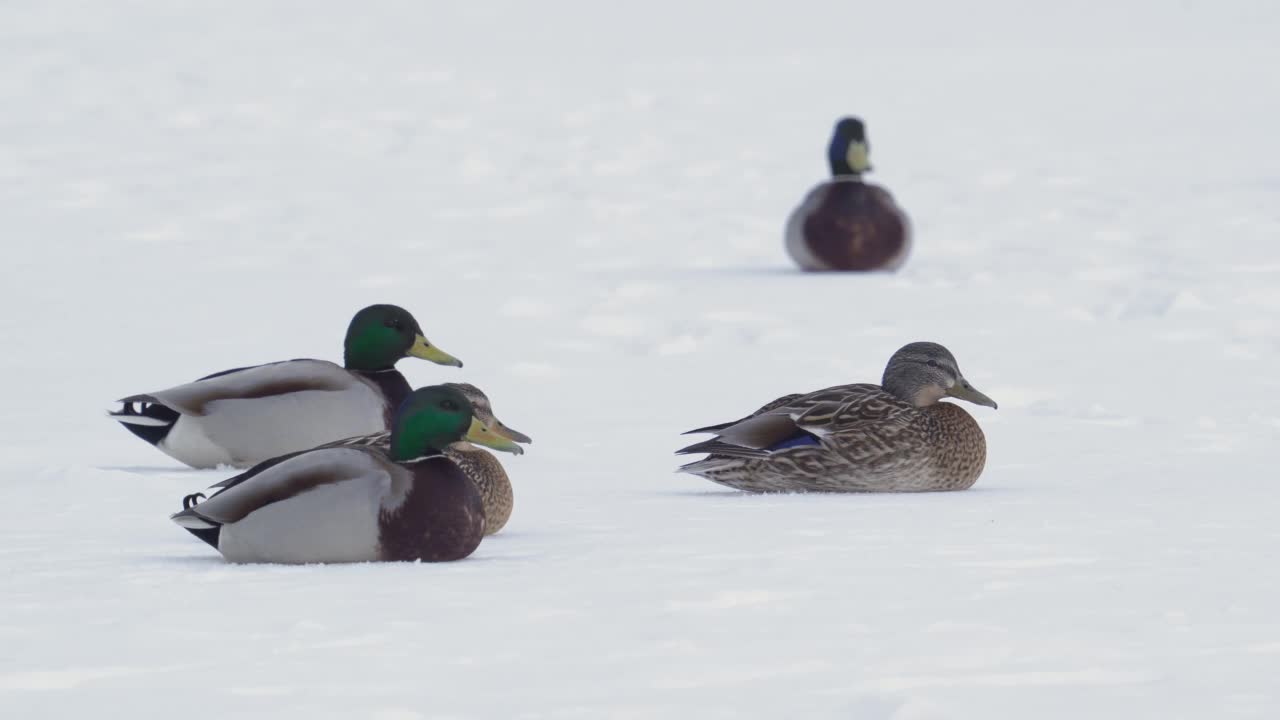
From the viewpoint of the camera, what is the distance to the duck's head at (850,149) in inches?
481

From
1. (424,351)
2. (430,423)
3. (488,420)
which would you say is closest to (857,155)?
(424,351)

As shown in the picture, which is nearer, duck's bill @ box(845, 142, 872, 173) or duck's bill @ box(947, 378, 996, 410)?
duck's bill @ box(947, 378, 996, 410)

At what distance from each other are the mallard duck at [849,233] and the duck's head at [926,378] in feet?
17.8

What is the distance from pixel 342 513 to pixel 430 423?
1.01ft

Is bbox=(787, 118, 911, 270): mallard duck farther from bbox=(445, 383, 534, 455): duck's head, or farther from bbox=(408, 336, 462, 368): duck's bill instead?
bbox=(445, 383, 534, 455): duck's head

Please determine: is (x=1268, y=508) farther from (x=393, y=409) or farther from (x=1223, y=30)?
(x=1223, y=30)

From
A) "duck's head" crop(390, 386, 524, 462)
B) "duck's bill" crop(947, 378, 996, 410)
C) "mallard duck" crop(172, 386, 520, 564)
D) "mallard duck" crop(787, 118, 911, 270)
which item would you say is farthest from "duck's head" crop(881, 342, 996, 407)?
"mallard duck" crop(787, 118, 911, 270)

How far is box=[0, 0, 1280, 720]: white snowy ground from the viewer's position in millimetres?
3840

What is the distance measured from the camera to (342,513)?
16.0ft

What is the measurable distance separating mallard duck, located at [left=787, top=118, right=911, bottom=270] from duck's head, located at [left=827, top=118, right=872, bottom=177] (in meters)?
0.05

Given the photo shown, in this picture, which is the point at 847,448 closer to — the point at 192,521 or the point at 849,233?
the point at 192,521

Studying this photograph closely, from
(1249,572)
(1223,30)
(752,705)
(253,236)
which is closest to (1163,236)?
(253,236)

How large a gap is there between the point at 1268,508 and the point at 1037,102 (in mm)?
14186

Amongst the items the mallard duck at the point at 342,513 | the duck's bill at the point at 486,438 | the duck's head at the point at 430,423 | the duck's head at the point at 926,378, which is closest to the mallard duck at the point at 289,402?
the duck's head at the point at 926,378
